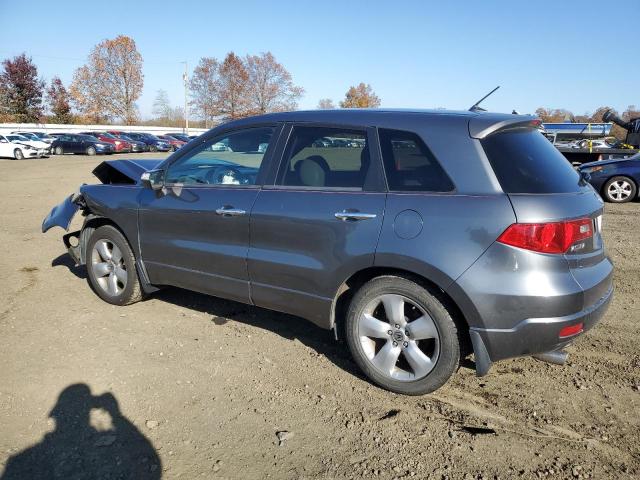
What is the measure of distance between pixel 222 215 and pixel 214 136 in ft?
2.33

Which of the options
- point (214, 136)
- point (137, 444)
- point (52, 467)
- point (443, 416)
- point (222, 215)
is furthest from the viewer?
point (214, 136)

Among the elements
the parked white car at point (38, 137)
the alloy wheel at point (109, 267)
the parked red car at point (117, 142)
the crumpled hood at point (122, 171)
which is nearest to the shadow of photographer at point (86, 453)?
the alloy wheel at point (109, 267)

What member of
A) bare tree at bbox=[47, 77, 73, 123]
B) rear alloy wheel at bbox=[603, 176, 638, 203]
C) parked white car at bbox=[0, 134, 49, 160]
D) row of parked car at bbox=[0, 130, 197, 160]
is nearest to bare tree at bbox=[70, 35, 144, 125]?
bare tree at bbox=[47, 77, 73, 123]

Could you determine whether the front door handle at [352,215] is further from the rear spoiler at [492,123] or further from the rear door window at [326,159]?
the rear spoiler at [492,123]

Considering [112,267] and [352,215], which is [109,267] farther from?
[352,215]

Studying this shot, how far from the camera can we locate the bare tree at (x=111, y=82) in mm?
65750

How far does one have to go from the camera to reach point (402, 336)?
3.16 metres

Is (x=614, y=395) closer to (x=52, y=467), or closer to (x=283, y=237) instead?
(x=283, y=237)

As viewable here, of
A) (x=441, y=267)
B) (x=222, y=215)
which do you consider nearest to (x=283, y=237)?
(x=222, y=215)

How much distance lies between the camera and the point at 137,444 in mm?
2756

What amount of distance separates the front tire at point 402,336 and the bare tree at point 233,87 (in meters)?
69.6

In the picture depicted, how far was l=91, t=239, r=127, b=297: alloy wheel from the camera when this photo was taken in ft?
15.5

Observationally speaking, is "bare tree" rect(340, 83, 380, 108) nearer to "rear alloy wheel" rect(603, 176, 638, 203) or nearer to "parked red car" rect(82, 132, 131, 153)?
"parked red car" rect(82, 132, 131, 153)

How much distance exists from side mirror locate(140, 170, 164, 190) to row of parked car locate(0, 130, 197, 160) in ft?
85.3
